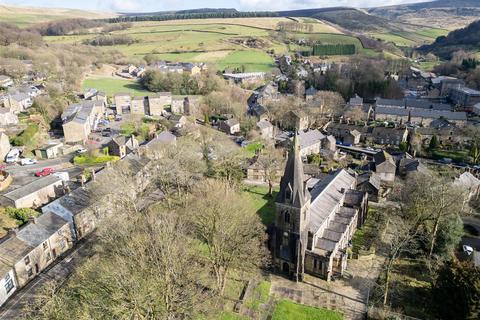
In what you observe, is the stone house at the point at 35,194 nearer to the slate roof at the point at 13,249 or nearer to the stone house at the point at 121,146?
the slate roof at the point at 13,249

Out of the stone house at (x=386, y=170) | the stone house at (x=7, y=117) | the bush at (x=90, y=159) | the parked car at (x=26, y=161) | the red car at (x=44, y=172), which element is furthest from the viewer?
the stone house at (x=7, y=117)

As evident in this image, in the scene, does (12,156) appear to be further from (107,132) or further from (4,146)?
(107,132)

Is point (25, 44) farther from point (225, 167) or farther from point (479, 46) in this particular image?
point (479, 46)

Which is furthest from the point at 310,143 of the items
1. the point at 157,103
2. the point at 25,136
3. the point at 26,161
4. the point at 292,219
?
the point at 25,136

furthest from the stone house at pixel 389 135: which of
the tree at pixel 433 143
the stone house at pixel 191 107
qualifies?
the stone house at pixel 191 107

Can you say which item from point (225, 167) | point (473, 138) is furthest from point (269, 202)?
point (473, 138)

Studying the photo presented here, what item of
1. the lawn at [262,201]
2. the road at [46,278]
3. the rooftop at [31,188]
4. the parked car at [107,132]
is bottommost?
the lawn at [262,201]

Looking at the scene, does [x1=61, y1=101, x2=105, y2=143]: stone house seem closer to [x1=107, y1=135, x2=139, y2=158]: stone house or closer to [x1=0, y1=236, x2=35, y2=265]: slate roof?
[x1=107, y1=135, x2=139, y2=158]: stone house

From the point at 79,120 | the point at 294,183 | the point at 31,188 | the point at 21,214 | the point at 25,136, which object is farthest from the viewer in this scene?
the point at 79,120
